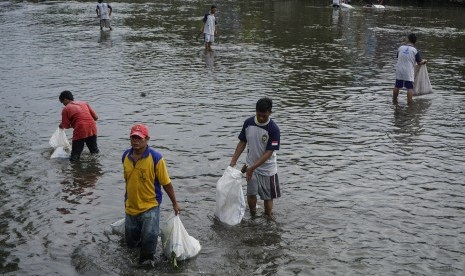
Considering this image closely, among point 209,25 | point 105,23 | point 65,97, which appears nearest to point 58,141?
point 65,97

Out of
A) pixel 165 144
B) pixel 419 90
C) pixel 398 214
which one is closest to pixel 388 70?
pixel 419 90

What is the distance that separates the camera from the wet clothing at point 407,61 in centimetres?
1334

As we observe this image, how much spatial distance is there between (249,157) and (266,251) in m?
1.28

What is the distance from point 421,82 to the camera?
563 inches

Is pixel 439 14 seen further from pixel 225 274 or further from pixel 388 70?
pixel 225 274

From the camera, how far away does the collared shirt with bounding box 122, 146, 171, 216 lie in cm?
589

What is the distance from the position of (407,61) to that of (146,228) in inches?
374

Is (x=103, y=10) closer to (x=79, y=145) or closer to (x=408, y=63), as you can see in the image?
(x=408, y=63)

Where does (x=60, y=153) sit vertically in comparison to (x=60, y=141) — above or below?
below

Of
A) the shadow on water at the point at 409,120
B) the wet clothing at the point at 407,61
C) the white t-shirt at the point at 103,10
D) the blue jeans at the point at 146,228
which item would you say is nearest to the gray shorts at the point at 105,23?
the white t-shirt at the point at 103,10

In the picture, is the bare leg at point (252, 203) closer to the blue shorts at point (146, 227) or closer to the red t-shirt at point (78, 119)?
the blue shorts at point (146, 227)

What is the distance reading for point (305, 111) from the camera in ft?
42.5

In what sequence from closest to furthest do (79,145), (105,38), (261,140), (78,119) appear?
(261,140), (78,119), (79,145), (105,38)

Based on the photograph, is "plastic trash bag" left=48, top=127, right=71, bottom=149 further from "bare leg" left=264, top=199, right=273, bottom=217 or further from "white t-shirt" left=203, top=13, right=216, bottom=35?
"white t-shirt" left=203, top=13, right=216, bottom=35
